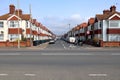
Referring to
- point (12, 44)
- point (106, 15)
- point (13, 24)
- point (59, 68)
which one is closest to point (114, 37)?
point (106, 15)

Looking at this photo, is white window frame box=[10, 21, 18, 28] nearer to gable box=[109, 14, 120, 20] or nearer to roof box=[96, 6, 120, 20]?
roof box=[96, 6, 120, 20]

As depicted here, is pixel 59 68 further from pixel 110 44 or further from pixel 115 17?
pixel 115 17

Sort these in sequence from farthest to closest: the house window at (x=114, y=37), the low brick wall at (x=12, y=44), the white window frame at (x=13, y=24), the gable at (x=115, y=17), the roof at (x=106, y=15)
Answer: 1. the white window frame at (x=13, y=24)
2. the roof at (x=106, y=15)
3. the house window at (x=114, y=37)
4. the gable at (x=115, y=17)
5. the low brick wall at (x=12, y=44)

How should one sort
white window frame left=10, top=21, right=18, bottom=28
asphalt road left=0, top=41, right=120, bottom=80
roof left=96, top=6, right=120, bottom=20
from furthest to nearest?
1. white window frame left=10, top=21, right=18, bottom=28
2. roof left=96, top=6, right=120, bottom=20
3. asphalt road left=0, top=41, right=120, bottom=80

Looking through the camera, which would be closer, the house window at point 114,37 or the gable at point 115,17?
the gable at point 115,17

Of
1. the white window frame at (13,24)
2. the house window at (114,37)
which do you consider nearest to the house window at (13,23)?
the white window frame at (13,24)

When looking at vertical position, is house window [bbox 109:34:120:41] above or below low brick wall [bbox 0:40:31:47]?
above

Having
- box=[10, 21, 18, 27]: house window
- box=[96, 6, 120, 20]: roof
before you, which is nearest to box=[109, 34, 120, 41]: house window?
box=[96, 6, 120, 20]: roof

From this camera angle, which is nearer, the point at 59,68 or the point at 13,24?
the point at 59,68

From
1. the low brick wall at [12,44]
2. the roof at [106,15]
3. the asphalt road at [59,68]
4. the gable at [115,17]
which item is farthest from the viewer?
the roof at [106,15]

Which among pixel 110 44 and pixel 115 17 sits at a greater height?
pixel 115 17

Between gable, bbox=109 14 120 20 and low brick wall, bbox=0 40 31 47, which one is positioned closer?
low brick wall, bbox=0 40 31 47

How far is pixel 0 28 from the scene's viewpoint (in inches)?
2260

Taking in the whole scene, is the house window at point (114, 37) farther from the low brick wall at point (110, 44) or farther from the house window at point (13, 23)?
the house window at point (13, 23)
